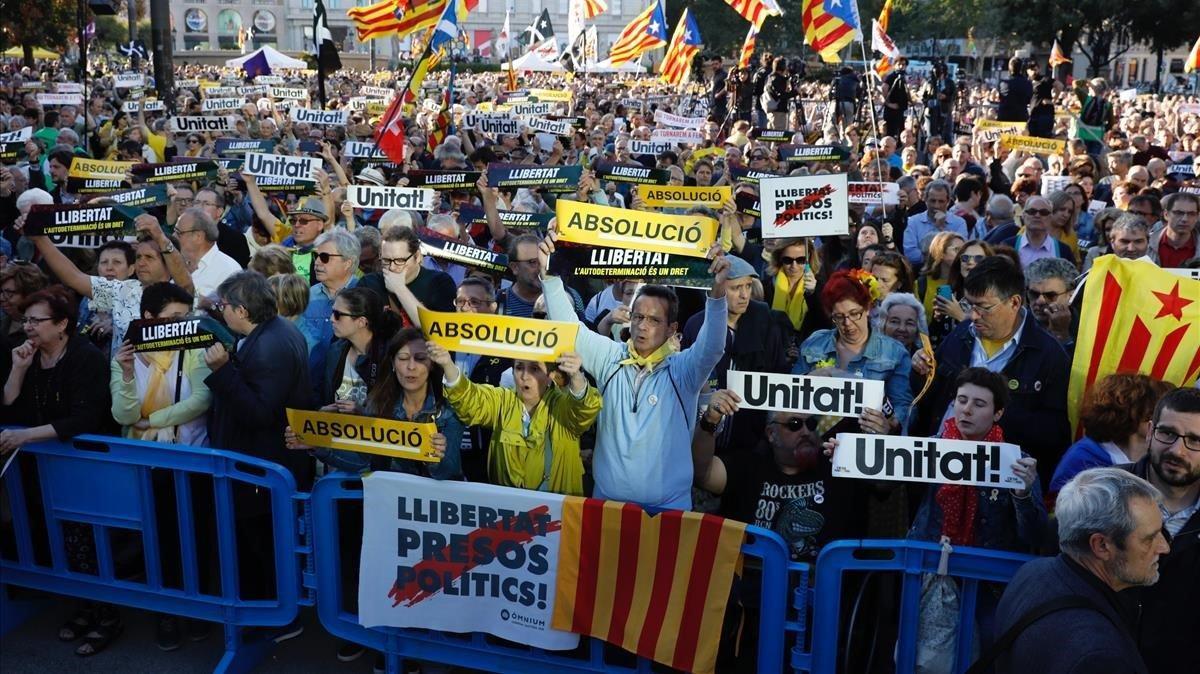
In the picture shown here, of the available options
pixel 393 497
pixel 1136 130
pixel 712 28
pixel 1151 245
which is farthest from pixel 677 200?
pixel 712 28

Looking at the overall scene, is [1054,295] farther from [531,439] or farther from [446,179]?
[446,179]

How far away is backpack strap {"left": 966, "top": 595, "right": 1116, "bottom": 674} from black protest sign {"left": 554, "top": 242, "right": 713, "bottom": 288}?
2090 millimetres

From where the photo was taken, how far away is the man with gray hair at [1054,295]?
5.92m

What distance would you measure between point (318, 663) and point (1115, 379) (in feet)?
12.3

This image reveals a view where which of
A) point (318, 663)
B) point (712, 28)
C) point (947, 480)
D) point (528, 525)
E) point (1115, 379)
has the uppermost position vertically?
point (712, 28)

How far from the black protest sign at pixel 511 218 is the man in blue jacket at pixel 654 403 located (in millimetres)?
3579

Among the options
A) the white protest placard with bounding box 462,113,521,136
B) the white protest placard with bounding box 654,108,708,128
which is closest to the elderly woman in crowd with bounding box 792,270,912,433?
the white protest placard with bounding box 462,113,521,136

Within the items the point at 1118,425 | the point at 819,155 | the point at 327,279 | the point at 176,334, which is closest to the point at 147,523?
the point at 176,334

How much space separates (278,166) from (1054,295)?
6.07m

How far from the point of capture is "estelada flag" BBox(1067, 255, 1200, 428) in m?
5.08

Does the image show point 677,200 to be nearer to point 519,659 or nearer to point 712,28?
point 519,659

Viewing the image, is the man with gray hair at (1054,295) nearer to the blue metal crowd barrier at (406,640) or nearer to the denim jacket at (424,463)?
the blue metal crowd barrier at (406,640)

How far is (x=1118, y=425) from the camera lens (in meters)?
4.38

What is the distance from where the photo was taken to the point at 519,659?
4.84m
